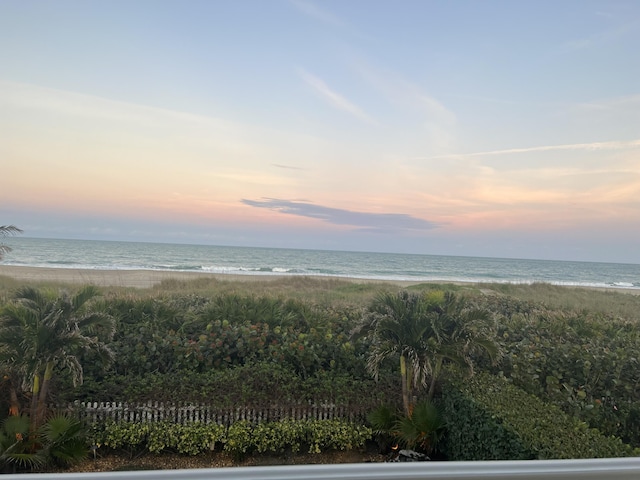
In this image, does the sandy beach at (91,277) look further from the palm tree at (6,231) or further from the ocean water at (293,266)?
the ocean water at (293,266)

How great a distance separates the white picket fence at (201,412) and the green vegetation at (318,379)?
0.06 metres

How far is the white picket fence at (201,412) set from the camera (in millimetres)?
3977

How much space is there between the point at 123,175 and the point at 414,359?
241 inches

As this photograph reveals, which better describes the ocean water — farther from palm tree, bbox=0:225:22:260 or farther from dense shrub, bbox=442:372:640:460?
dense shrub, bbox=442:372:640:460

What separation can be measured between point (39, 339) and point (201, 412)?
1.62 metres

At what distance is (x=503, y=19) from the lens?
479cm

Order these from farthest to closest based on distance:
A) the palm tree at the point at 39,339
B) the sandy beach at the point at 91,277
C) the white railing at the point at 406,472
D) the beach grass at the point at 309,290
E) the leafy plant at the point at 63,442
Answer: the sandy beach at the point at 91,277, the beach grass at the point at 309,290, the palm tree at the point at 39,339, the leafy plant at the point at 63,442, the white railing at the point at 406,472

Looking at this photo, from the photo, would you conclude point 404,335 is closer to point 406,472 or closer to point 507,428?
point 507,428

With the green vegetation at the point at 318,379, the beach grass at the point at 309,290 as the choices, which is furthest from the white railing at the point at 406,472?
the beach grass at the point at 309,290

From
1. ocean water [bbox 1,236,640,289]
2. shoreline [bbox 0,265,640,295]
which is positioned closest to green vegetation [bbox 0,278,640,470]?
shoreline [bbox 0,265,640,295]

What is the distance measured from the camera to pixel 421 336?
4000 mm

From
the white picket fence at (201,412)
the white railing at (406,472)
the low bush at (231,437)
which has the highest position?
the white railing at (406,472)

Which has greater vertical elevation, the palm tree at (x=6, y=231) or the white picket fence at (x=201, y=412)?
the palm tree at (x=6, y=231)

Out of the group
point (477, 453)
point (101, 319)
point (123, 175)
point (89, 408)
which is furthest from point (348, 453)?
point (123, 175)
